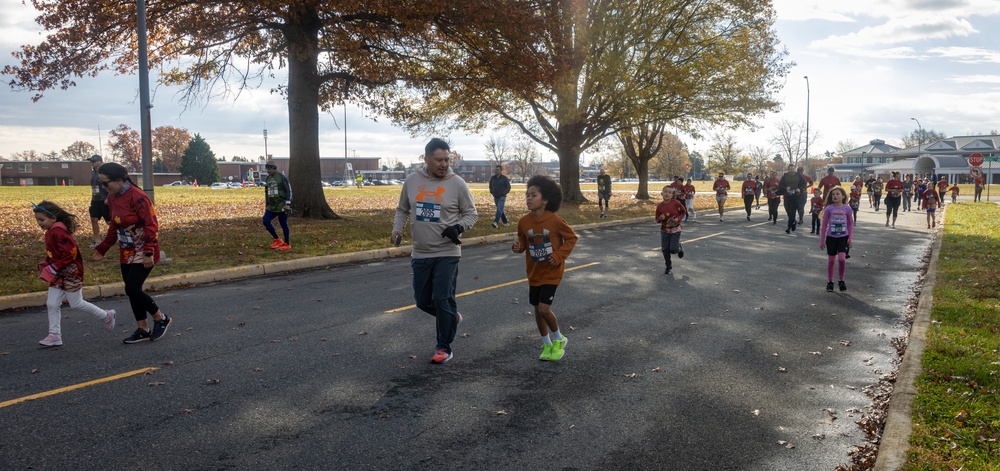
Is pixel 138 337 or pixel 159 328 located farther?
pixel 159 328

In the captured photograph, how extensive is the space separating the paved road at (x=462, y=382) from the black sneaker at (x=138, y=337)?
16 cm

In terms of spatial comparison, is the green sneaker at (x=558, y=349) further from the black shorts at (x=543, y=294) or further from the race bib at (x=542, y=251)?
the race bib at (x=542, y=251)

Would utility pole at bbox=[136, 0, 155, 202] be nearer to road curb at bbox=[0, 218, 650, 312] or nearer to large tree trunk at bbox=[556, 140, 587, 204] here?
road curb at bbox=[0, 218, 650, 312]

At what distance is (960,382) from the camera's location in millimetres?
5207

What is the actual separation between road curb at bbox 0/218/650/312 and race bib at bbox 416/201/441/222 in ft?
20.2

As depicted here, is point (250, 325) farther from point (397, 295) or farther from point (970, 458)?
point (970, 458)

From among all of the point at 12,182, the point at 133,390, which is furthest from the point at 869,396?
the point at 12,182

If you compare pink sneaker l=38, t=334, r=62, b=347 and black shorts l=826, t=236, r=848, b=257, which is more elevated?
black shorts l=826, t=236, r=848, b=257

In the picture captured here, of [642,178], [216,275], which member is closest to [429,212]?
[216,275]

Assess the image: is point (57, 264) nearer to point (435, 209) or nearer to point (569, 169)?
point (435, 209)

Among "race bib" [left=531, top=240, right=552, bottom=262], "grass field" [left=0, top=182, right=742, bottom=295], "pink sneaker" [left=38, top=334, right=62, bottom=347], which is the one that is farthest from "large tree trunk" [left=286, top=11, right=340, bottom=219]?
"race bib" [left=531, top=240, right=552, bottom=262]

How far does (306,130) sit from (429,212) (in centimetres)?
1430

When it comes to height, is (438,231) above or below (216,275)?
above

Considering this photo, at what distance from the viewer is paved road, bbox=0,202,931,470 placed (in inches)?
159
